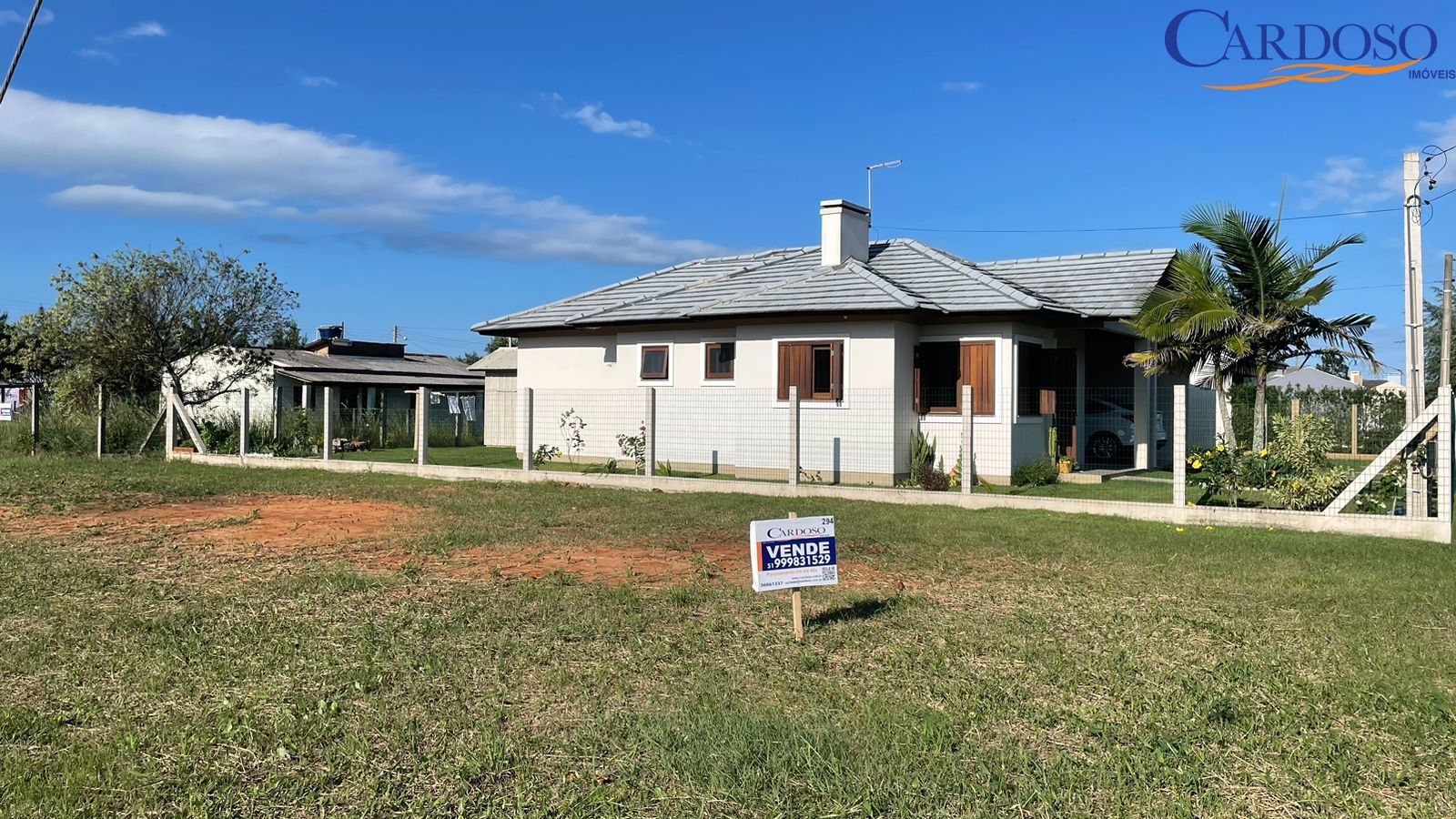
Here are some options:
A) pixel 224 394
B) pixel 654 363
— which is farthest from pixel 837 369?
pixel 224 394

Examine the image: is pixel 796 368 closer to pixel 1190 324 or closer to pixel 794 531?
pixel 1190 324

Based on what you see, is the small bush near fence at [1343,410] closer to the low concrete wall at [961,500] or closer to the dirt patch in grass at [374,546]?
the low concrete wall at [961,500]

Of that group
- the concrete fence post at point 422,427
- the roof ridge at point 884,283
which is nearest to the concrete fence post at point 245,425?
the concrete fence post at point 422,427

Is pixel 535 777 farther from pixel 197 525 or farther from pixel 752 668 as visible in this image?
pixel 197 525

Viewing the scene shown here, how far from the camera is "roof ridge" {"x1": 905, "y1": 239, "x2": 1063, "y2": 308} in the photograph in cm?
1727

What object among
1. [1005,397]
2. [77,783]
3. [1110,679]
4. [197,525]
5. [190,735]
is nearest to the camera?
[77,783]

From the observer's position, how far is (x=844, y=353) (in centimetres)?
1777

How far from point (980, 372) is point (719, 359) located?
191 inches

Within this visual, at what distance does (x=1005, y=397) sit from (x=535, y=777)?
Result: 1401 cm

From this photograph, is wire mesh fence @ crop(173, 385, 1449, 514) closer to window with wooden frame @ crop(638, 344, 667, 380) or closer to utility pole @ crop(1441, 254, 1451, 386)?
window with wooden frame @ crop(638, 344, 667, 380)

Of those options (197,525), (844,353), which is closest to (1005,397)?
(844,353)

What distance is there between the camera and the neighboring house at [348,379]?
3016cm

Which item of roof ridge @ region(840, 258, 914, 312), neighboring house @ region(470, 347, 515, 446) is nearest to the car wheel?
roof ridge @ region(840, 258, 914, 312)

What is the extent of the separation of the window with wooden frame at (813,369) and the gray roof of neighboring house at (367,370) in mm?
17896
